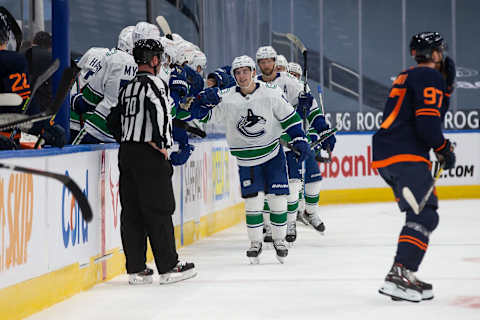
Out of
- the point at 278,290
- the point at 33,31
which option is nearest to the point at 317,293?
the point at 278,290

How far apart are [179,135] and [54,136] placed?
2.06 m

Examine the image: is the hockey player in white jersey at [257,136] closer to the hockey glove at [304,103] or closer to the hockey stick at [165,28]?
the hockey stick at [165,28]

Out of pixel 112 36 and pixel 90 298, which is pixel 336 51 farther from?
pixel 90 298

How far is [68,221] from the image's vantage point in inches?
189

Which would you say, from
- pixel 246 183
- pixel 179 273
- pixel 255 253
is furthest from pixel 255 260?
pixel 179 273

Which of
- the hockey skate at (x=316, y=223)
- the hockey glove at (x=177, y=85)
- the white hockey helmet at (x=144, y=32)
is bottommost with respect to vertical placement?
the hockey skate at (x=316, y=223)

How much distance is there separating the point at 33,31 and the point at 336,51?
15.3 metres

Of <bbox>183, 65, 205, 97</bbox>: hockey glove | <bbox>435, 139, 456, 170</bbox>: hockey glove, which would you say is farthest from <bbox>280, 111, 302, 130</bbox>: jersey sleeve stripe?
<bbox>435, 139, 456, 170</bbox>: hockey glove

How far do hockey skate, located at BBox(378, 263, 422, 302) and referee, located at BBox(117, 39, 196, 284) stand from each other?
1319 mm

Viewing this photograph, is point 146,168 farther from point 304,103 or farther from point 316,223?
point 316,223

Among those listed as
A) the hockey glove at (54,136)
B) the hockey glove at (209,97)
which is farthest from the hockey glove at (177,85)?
the hockey glove at (54,136)

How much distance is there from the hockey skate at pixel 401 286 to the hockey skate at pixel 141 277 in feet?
4.70

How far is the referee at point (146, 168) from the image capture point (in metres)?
5.13

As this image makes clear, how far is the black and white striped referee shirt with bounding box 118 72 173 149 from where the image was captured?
16.8 feet
